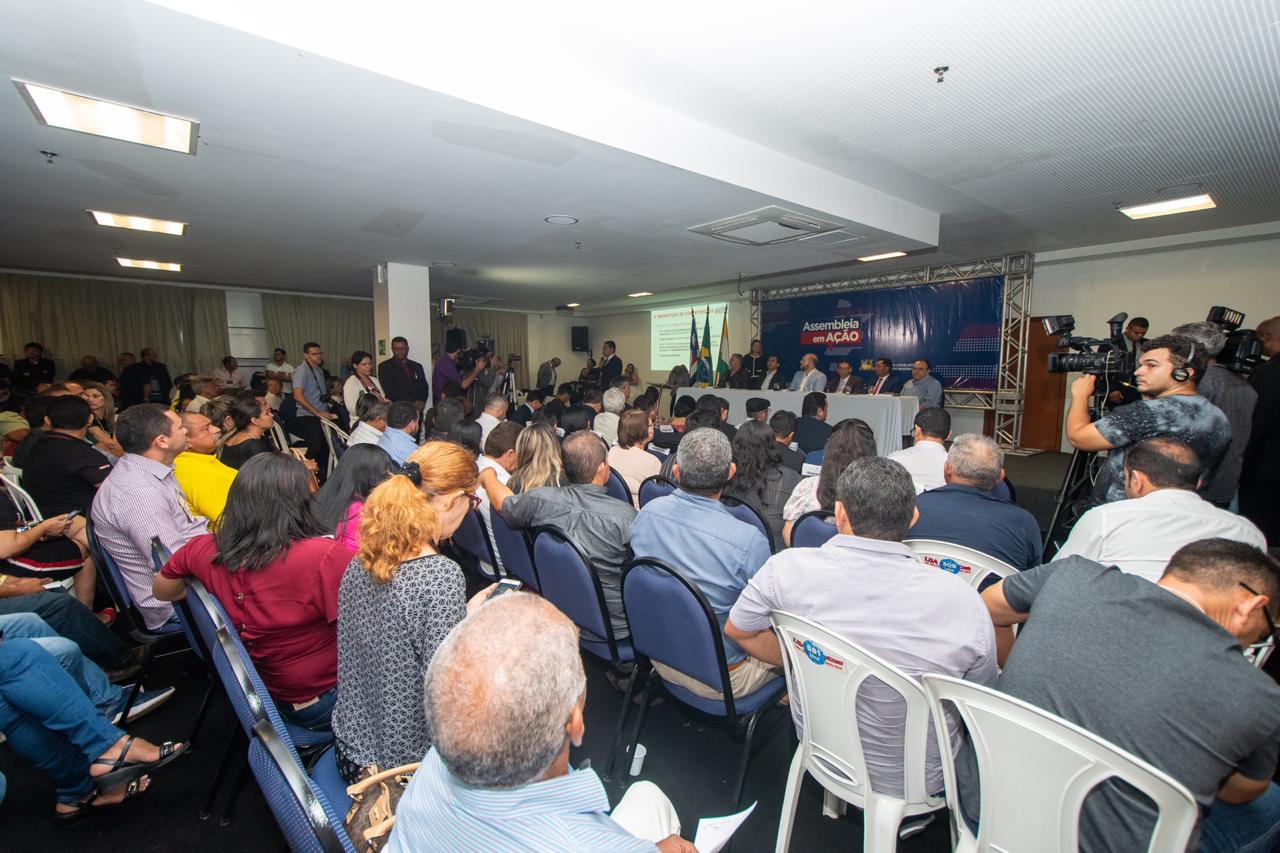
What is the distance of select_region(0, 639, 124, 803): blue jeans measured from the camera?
1646 mm

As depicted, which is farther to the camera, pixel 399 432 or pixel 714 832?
pixel 399 432

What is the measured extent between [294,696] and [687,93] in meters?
3.45

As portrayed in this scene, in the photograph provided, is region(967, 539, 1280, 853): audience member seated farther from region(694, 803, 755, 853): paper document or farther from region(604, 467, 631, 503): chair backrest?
region(604, 467, 631, 503): chair backrest

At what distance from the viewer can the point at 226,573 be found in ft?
5.24

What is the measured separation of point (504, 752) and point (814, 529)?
5.77ft

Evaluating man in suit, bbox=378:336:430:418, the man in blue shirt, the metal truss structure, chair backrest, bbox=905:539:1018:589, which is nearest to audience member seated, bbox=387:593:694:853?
the man in blue shirt

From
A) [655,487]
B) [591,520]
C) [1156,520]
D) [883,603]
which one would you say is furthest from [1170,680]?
[655,487]

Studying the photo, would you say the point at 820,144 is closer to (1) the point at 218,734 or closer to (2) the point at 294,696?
(2) the point at 294,696

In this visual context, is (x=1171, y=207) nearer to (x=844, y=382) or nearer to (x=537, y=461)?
(x=844, y=382)

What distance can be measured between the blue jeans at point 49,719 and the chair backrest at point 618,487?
2.34 m

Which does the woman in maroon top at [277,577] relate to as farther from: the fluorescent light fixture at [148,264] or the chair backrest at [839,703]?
the fluorescent light fixture at [148,264]

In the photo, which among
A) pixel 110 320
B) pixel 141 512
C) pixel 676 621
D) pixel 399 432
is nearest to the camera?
pixel 676 621

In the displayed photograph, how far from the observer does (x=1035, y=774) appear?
1.07 meters

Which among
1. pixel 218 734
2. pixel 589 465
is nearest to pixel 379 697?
pixel 589 465
